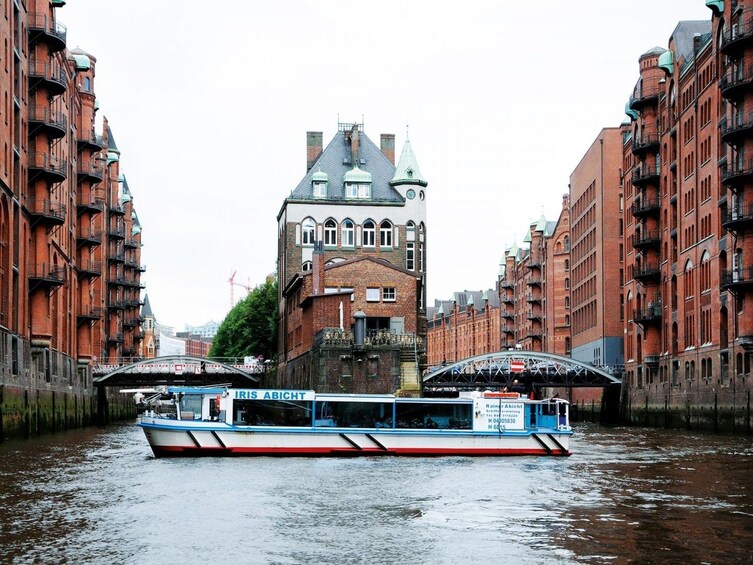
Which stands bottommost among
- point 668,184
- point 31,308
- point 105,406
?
point 105,406

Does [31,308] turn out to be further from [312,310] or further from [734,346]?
[734,346]

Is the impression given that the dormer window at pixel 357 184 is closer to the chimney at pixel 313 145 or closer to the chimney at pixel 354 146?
the chimney at pixel 354 146

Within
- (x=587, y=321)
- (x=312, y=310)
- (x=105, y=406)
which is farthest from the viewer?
(x=587, y=321)

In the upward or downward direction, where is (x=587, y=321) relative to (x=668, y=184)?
downward

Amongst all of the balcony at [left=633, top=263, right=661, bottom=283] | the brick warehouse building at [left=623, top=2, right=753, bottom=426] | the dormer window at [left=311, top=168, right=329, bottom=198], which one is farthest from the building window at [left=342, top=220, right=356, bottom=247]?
the balcony at [left=633, top=263, right=661, bottom=283]

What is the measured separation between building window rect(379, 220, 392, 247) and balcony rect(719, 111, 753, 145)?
42198 millimetres

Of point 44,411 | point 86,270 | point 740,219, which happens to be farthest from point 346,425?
point 86,270

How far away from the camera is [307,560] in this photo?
24172 mm

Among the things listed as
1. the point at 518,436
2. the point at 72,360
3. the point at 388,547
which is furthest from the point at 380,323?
the point at 388,547

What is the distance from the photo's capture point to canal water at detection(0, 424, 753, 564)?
82.7 ft

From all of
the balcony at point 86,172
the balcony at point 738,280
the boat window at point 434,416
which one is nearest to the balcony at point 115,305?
the balcony at point 86,172

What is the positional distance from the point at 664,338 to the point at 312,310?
90.9 feet

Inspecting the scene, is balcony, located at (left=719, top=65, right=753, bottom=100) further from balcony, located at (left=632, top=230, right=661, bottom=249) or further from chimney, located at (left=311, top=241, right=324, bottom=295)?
chimney, located at (left=311, top=241, right=324, bottom=295)

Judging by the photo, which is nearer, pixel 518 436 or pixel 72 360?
pixel 518 436
